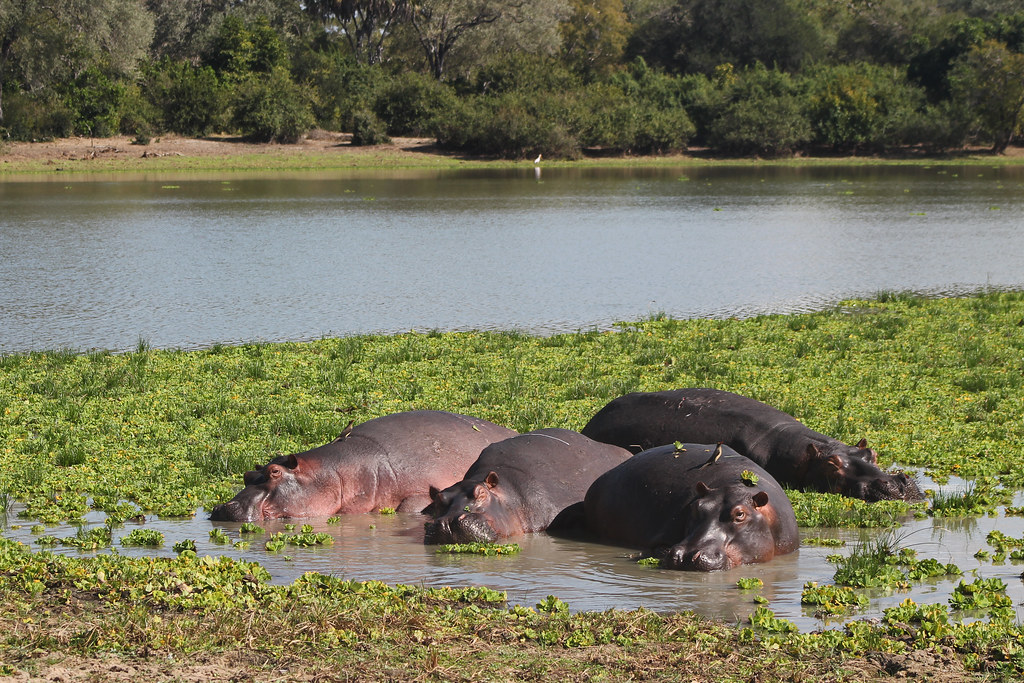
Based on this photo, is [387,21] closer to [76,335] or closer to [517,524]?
[76,335]

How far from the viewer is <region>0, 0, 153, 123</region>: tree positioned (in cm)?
5525

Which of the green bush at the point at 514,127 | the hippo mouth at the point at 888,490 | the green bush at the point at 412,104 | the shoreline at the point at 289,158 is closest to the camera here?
the hippo mouth at the point at 888,490

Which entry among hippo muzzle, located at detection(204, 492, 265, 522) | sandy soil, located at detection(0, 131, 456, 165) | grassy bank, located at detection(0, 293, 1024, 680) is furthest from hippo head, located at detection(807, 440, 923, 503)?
sandy soil, located at detection(0, 131, 456, 165)

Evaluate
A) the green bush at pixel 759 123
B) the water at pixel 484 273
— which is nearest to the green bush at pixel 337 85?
the green bush at pixel 759 123

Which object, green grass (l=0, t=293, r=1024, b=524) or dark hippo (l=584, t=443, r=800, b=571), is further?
green grass (l=0, t=293, r=1024, b=524)

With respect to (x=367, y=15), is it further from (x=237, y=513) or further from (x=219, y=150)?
(x=237, y=513)

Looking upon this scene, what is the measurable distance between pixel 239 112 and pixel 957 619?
57627mm

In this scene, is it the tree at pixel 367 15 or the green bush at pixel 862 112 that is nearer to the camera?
the green bush at pixel 862 112

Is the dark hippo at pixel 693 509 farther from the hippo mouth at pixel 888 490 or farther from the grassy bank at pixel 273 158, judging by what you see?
the grassy bank at pixel 273 158

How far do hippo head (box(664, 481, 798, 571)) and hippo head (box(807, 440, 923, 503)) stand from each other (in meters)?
1.20

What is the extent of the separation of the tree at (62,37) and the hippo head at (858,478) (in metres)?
53.6

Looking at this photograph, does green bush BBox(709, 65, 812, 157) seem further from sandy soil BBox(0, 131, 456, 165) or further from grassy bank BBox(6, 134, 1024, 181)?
sandy soil BBox(0, 131, 456, 165)

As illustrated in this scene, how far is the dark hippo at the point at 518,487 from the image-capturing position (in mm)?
6750

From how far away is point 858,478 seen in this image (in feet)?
25.1
